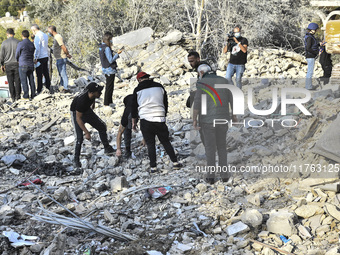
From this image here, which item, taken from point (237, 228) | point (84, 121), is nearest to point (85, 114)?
point (84, 121)

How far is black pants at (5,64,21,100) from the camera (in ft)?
35.3

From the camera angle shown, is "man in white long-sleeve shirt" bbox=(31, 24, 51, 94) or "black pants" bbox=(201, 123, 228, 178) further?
"man in white long-sleeve shirt" bbox=(31, 24, 51, 94)

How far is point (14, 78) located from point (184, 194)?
7404 millimetres

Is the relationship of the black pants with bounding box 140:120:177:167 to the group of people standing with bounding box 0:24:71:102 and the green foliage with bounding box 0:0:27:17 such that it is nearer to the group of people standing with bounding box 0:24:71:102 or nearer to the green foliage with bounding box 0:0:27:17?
the group of people standing with bounding box 0:24:71:102

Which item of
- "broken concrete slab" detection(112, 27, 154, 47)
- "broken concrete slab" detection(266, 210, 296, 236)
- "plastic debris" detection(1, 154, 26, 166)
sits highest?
"broken concrete slab" detection(112, 27, 154, 47)

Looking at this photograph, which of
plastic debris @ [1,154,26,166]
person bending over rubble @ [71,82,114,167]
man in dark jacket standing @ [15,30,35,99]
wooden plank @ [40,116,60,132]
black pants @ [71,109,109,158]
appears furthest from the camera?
man in dark jacket standing @ [15,30,35,99]

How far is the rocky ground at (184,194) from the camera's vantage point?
173 inches

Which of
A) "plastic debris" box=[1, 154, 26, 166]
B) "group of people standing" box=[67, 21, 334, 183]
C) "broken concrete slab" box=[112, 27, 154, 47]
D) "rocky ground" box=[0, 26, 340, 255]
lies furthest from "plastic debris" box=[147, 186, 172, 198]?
"broken concrete slab" box=[112, 27, 154, 47]

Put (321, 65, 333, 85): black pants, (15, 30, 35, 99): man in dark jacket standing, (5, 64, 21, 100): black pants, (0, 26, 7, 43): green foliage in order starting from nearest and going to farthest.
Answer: (321, 65, 333, 85): black pants
(15, 30, 35, 99): man in dark jacket standing
(5, 64, 21, 100): black pants
(0, 26, 7, 43): green foliage

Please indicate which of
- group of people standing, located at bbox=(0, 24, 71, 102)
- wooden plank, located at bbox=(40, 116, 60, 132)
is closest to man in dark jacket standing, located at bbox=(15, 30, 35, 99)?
group of people standing, located at bbox=(0, 24, 71, 102)

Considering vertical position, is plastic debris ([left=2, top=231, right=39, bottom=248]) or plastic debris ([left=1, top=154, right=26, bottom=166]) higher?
plastic debris ([left=2, top=231, right=39, bottom=248])

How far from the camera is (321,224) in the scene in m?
4.46

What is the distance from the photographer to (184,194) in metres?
5.54

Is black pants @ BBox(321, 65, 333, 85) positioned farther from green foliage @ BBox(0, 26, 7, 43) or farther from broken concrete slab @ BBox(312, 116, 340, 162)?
green foliage @ BBox(0, 26, 7, 43)
